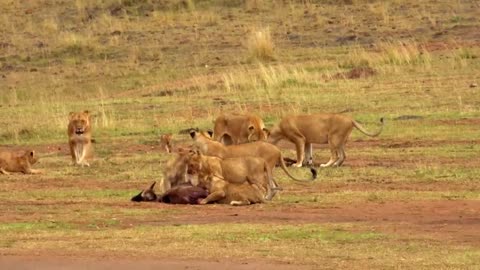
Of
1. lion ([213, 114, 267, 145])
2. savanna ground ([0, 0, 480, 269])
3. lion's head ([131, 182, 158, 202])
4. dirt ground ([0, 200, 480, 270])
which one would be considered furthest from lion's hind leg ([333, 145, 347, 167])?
lion's head ([131, 182, 158, 202])

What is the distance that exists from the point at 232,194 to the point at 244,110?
11.2 meters

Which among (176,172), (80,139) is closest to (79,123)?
(80,139)

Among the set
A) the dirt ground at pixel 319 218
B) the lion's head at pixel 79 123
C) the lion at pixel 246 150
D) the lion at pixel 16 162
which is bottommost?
the dirt ground at pixel 319 218

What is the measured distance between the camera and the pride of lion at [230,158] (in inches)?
631

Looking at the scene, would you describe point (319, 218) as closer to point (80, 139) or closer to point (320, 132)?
point (320, 132)

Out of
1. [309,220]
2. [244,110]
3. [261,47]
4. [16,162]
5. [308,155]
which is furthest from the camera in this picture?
[261,47]

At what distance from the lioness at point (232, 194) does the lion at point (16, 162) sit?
4406 mm

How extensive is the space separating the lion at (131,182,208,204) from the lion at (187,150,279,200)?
17 cm

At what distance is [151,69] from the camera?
34406 millimetres

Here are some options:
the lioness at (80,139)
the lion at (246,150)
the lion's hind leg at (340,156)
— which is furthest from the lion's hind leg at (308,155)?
the lioness at (80,139)

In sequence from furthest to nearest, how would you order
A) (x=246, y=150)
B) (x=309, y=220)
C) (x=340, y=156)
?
(x=340, y=156) → (x=246, y=150) → (x=309, y=220)

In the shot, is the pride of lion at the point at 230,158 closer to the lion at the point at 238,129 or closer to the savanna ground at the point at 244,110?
the lion at the point at 238,129

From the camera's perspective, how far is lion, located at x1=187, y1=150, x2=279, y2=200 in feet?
53.2

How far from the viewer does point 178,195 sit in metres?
16.0
